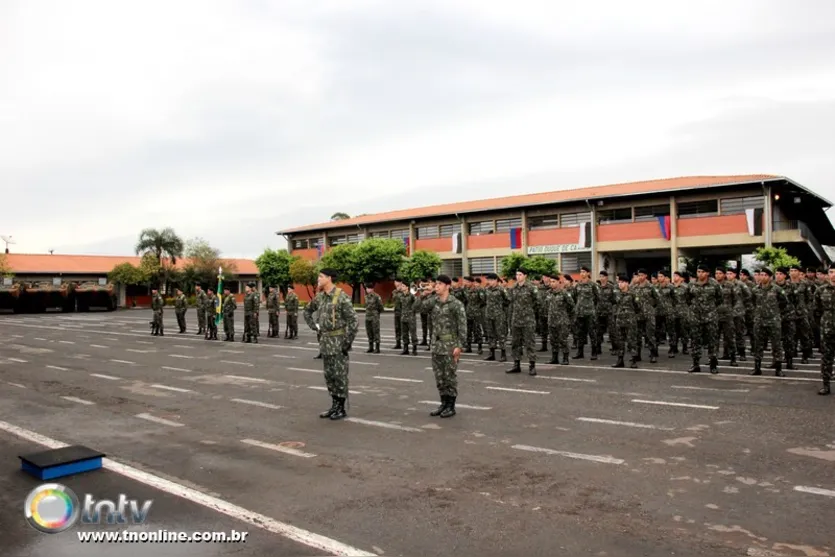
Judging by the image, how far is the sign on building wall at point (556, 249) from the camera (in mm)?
40656

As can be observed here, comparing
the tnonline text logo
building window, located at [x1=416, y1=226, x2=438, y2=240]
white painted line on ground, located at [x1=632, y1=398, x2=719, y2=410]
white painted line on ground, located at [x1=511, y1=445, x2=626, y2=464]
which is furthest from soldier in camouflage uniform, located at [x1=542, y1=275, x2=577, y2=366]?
building window, located at [x1=416, y1=226, x2=438, y2=240]

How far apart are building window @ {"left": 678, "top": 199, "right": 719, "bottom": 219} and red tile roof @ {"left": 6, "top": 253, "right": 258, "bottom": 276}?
4475 centimetres

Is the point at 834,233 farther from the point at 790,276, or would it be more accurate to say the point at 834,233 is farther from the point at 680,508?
the point at 680,508

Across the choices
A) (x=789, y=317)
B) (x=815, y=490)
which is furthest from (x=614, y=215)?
Result: (x=815, y=490)

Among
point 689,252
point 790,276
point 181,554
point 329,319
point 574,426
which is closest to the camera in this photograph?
point 181,554

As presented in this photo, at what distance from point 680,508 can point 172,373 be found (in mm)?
11098

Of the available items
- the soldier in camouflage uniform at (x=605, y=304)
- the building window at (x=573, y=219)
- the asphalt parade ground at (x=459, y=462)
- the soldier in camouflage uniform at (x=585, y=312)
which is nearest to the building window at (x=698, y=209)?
the building window at (x=573, y=219)

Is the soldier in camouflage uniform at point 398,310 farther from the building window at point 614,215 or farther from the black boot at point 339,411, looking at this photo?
the building window at point 614,215

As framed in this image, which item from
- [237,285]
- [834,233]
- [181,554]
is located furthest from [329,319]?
[237,285]

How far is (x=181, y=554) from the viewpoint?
165 inches

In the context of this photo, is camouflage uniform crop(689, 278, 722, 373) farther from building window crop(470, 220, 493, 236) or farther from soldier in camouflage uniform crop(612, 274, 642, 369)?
building window crop(470, 220, 493, 236)

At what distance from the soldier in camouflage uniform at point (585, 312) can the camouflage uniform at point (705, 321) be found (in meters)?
2.94

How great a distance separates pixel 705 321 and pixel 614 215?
2870cm

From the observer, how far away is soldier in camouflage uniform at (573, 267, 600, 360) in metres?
15.6
